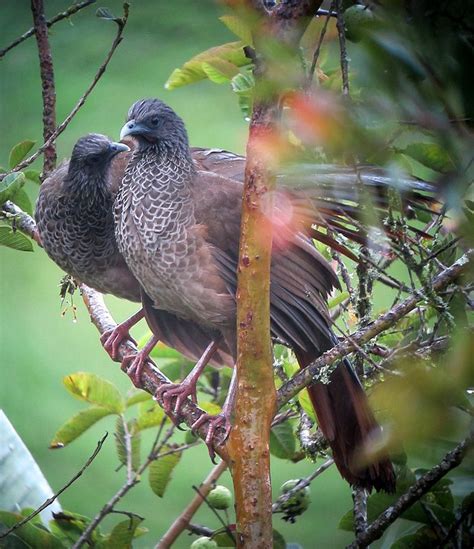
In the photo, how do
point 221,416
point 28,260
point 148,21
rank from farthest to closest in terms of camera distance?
point 28,260
point 148,21
point 221,416

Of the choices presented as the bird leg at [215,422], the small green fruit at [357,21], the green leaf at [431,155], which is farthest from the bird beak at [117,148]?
the green leaf at [431,155]

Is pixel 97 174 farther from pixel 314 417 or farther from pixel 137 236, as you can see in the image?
pixel 314 417

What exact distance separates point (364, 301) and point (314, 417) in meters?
0.24

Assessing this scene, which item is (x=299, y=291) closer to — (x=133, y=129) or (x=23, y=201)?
(x=133, y=129)

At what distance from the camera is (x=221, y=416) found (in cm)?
137

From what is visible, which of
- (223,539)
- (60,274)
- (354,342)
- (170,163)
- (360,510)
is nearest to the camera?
(354,342)

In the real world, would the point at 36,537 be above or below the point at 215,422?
below

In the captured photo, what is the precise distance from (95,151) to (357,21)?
1165 mm

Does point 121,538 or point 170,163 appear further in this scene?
point 170,163

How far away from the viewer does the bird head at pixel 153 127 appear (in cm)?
160

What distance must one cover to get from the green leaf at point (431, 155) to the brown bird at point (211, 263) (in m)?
0.66

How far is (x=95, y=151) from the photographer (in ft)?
5.54

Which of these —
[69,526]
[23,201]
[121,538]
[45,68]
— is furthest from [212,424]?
[45,68]

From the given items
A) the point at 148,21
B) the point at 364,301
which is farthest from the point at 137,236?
the point at 148,21
